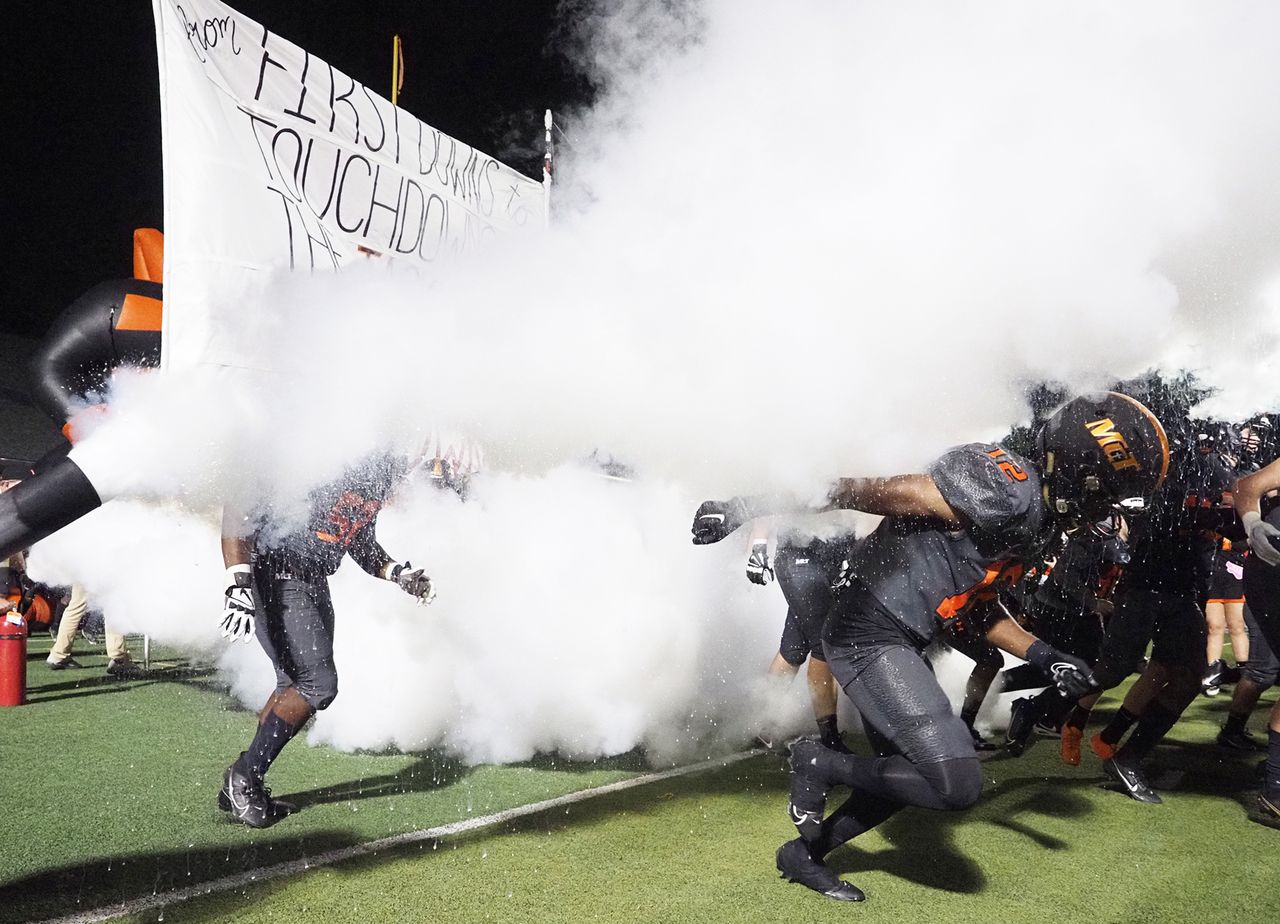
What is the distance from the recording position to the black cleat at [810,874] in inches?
124

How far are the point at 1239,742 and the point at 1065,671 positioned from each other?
3.91 m

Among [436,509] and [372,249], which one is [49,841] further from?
[372,249]

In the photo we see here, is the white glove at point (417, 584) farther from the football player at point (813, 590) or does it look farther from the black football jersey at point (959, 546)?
the black football jersey at point (959, 546)

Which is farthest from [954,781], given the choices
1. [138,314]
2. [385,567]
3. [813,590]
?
[138,314]

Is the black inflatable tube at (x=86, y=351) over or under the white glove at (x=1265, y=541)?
over

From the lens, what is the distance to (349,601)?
5.37 m

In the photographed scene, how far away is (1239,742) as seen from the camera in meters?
5.83

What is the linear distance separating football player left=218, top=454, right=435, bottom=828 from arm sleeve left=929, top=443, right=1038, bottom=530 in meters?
2.31

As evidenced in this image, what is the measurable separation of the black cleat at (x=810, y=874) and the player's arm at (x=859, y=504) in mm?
1207

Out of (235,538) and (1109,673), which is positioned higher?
(235,538)

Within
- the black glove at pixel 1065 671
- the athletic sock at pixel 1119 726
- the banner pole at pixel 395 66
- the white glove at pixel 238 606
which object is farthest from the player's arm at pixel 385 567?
the athletic sock at pixel 1119 726

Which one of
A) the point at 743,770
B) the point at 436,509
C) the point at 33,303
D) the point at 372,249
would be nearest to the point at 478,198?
the point at 372,249

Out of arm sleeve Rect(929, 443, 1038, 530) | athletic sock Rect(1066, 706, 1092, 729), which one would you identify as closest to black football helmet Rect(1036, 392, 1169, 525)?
arm sleeve Rect(929, 443, 1038, 530)

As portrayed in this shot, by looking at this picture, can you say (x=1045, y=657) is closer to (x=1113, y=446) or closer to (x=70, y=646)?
(x=1113, y=446)
